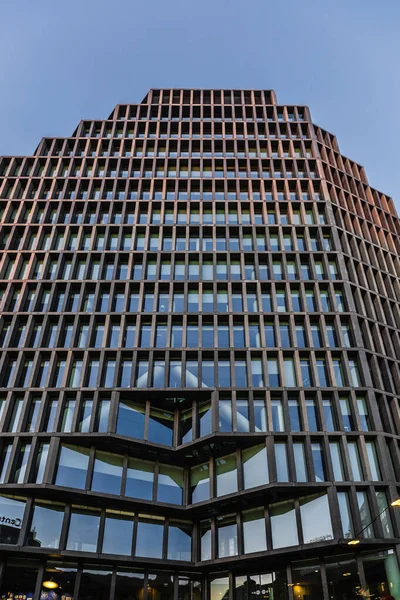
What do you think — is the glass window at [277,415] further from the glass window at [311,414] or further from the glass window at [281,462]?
the glass window at [311,414]

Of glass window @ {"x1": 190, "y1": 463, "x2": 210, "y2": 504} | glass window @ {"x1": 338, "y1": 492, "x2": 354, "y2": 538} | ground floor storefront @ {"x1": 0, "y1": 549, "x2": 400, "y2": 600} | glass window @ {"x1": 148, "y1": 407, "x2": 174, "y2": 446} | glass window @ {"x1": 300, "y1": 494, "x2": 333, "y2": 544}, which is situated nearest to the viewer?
ground floor storefront @ {"x1": 0, "y1": 549, "x2": 400, "y2": 600}

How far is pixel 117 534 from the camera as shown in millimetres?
29156

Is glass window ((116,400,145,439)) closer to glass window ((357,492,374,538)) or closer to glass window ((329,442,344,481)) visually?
glass window ((329,442,344,481))

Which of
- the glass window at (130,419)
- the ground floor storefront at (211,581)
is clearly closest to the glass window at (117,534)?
the ground floor storefront at (211,581)

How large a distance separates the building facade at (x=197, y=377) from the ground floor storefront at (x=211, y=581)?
0.33ft

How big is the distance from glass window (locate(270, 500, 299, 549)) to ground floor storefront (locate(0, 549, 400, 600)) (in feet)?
5.06

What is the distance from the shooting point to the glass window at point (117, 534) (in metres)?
28.6

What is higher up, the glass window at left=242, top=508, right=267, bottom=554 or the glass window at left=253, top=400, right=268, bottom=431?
the glass window at left=253, top=400, right=268, bottom=431

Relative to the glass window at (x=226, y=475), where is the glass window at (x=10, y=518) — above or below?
below

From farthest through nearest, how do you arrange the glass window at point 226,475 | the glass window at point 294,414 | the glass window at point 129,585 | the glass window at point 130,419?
the glass window at point 130,419 → the glass window at point 294,414 → the glass window at point 226,475 → the glass window at point 129,585

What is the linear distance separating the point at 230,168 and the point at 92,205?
45.2 ft

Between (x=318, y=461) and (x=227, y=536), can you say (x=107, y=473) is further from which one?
(x=318, y=461)

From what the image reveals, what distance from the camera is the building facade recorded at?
27781mm

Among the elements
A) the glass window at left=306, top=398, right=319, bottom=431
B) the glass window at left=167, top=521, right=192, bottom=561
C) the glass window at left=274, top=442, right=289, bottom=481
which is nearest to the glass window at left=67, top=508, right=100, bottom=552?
the glass window at left=167, top=521, right=192, bottom=561
